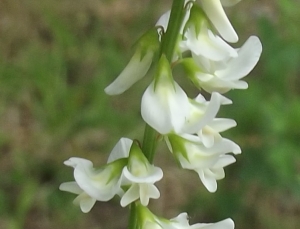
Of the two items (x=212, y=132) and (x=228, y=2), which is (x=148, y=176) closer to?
(x=212, y=132)

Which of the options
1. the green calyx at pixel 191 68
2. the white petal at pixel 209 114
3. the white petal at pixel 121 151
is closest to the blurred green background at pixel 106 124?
the white petal at pixel 121 151

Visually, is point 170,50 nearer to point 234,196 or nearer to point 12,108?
point 234,196

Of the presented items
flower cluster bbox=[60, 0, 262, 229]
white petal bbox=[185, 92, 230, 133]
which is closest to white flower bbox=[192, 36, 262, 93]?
flower cluster bbox=[60, 0, 262, 229]

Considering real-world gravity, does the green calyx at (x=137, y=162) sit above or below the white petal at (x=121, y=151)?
above

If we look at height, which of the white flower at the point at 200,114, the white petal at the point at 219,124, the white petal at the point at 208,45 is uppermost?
the white petal at the point at 208,45

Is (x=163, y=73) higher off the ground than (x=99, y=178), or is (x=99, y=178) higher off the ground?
(x=163, y=73)

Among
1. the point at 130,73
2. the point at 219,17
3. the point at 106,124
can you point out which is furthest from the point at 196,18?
the point at 106,124

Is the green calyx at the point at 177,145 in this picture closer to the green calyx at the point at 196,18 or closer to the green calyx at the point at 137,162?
the green calyx at the point at 137,162

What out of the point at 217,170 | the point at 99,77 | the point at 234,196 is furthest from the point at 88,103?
the point at 217,170
